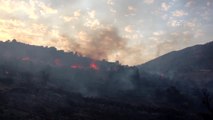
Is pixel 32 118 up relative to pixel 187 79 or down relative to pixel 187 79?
down

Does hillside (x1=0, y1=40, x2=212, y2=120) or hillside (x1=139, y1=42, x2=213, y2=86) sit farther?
hillside (x1=139, y1=42, x2=213, y2=86)

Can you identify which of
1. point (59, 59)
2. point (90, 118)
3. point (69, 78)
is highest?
point (59, 59)

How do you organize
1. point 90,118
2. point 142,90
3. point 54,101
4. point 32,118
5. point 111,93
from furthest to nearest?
point 142,90, point 111,93, point 54,101, point 90,118, point 32,118

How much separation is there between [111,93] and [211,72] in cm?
8141

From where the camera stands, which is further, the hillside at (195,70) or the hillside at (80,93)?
the hillside at (195,70)

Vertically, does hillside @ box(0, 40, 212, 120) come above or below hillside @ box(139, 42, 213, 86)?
below

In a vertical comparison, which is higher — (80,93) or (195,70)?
(195,70)

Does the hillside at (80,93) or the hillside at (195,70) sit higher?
the hillside at (195,70)

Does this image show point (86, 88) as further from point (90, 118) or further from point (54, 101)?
point (90, 118)

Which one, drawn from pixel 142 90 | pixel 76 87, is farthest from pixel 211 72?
pixel 76 87

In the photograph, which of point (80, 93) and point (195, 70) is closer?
point (80, 93)

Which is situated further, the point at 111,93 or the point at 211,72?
the point at 211,72

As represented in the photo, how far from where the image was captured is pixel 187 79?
6506 inches

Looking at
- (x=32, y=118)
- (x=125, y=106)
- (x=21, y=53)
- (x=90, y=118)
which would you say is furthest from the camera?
(x=21, y=53)
